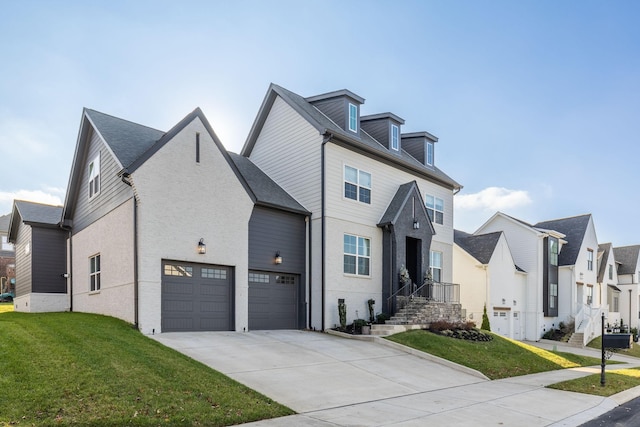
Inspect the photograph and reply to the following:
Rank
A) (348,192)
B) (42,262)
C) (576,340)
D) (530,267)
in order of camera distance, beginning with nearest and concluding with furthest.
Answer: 1. (348,192)
2. (42,262)
3. (576,340)
4. (530,267)

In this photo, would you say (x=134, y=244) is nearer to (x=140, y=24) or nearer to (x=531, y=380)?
(x=140, y=24)

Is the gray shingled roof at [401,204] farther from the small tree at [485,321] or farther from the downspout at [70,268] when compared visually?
the downspout at [70,268]

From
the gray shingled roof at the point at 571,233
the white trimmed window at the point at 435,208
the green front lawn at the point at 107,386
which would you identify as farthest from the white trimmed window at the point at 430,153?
the gray shingled roof at the point at 571,233

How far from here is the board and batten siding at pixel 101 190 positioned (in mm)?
15273

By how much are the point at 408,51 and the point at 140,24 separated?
8.31 m

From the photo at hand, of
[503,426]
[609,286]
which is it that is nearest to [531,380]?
[503,426]

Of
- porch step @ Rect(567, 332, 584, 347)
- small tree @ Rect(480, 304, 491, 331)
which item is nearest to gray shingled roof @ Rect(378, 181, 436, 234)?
small tree @ Rect(480, 304, 491, 331)

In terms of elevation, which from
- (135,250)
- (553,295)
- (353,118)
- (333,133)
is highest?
(353,118)

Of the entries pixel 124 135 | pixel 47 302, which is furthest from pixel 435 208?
pixel 47 302

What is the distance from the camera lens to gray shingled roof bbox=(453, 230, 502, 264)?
1193 inches

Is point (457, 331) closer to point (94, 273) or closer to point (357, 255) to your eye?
point (357, 255)

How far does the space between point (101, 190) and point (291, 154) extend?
24.8ft

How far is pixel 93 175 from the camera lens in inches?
699

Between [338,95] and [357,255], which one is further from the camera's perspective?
[338,95]
